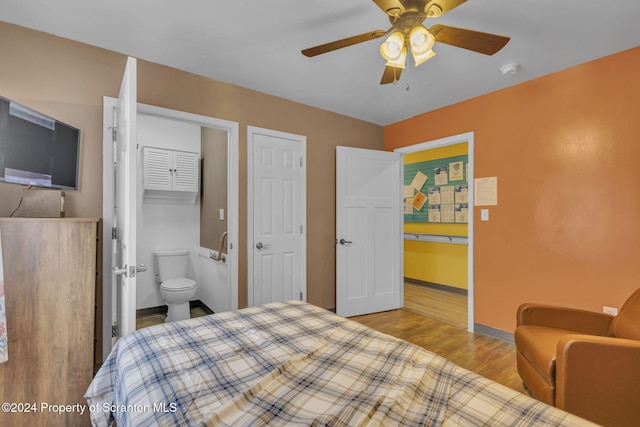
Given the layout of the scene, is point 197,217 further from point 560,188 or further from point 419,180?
point 560,188

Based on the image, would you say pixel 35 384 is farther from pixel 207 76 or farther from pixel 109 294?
pixel 207 76

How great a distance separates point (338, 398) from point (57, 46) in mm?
2812

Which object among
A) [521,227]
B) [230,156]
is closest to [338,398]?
[230,156]

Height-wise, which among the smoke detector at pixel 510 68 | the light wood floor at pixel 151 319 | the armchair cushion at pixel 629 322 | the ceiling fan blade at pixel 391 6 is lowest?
the light wood floor at pixel 151 319

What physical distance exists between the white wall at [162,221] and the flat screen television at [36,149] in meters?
1.66

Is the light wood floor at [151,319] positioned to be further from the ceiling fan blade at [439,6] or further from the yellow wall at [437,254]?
the ceiling fan blade at [439,6]

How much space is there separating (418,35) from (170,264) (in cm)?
356

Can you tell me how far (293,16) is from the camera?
193 cm

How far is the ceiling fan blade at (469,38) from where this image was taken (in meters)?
1.48

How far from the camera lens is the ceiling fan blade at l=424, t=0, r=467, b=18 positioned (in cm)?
134

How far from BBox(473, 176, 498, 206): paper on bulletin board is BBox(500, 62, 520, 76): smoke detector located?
975mm

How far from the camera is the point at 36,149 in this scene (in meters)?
1.76

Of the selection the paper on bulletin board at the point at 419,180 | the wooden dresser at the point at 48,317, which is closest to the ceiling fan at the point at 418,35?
the wooden dresser at the point at 48,317

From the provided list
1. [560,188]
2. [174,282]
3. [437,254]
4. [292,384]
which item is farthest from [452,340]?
[174,282]
